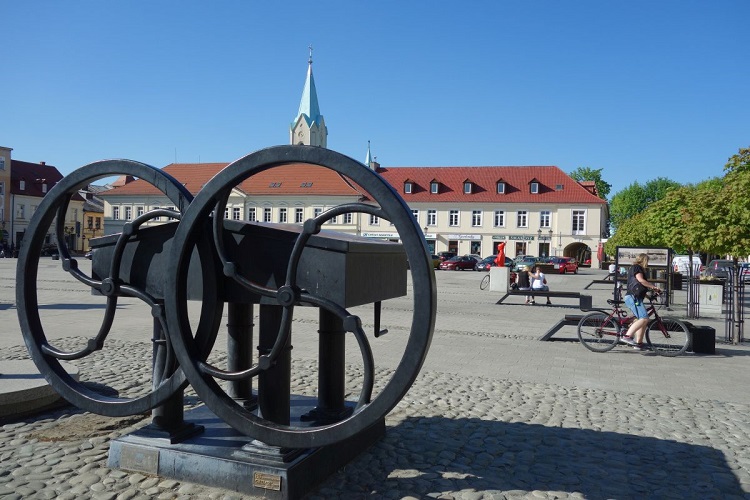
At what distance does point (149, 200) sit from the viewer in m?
65.2

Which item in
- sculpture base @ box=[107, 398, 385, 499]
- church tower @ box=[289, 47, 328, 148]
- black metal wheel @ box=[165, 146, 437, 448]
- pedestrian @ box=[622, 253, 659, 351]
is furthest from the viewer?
church tower @ box=[289, 47, 328, 148]

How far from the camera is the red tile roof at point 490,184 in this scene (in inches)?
2454

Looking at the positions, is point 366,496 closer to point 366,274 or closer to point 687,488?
point 366,274

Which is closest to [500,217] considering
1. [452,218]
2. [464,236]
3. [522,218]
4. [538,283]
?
[522,218]

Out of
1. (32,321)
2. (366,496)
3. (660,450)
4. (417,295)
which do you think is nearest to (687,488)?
(660,450)

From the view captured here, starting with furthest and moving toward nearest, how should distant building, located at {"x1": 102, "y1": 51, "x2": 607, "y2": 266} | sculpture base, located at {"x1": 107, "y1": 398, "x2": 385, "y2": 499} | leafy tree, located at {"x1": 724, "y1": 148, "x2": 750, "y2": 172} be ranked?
distant building, located at {"x1": 102, "y1": 51, "x2": 607, "y2": 266}, leafy tree, located at {"x1": 724, "y1": 148, "x2": 750, "y2": 172}, sculpture base, located at {"x1": 107, "y1": 398, "x2": 385, "y2": 499}

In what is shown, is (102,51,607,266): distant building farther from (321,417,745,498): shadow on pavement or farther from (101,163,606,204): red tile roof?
(321,417,745,498): shadow on pavement

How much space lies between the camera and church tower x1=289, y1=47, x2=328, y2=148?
77.7 meters

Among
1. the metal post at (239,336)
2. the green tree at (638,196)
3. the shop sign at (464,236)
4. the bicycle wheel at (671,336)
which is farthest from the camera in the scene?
the green tree at (638,196)

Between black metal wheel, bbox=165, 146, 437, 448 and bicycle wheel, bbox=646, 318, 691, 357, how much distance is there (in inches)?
330

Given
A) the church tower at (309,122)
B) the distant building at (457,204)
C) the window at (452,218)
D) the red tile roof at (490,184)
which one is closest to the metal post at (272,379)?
the distant building at (457,204)

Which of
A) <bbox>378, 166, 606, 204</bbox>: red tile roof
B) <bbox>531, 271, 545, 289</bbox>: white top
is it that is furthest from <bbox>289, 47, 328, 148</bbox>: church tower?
<bbox>531, 271, 545, 289</bbox>: white top

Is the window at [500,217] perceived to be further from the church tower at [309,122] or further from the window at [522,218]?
the church tower at [309,122]

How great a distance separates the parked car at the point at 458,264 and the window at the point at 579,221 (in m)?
17.1
